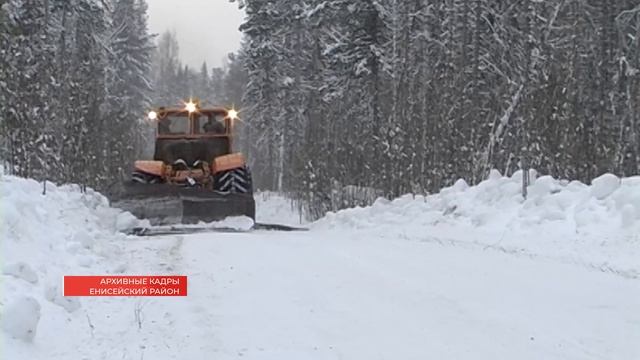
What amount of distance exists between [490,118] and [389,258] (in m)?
11.8

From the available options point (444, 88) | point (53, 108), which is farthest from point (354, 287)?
point (53, 108)

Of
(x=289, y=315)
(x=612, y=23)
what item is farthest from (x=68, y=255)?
(x=612, y=23)

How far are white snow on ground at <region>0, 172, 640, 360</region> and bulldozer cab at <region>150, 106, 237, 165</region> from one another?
17.8ft

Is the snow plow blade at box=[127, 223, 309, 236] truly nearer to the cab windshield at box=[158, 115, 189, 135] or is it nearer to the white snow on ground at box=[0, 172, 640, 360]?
the white snow on ground at box=[0, 172, 640, 360]

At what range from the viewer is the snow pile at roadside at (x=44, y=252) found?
509cm

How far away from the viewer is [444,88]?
19359 millimetres

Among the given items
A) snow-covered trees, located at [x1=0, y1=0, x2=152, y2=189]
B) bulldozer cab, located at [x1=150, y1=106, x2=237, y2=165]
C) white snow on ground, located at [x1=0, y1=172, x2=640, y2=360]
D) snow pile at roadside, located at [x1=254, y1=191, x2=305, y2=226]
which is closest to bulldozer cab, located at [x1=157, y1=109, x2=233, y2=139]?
bulldozer cab, located at [x1=150, y1=106, x2=237, y2=165]

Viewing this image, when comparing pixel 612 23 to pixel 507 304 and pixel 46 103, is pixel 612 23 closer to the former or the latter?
pixel 46 103

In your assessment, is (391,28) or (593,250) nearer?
(593,250)

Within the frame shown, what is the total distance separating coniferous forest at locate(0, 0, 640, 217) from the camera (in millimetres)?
15695

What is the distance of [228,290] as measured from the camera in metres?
7.38

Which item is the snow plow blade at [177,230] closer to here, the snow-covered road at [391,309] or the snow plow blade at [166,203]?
the snow plow blade at [166,203]

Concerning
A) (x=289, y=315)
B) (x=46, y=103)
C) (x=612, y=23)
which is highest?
(x=612, y=23)

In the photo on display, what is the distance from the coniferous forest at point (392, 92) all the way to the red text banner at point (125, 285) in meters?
4.53
